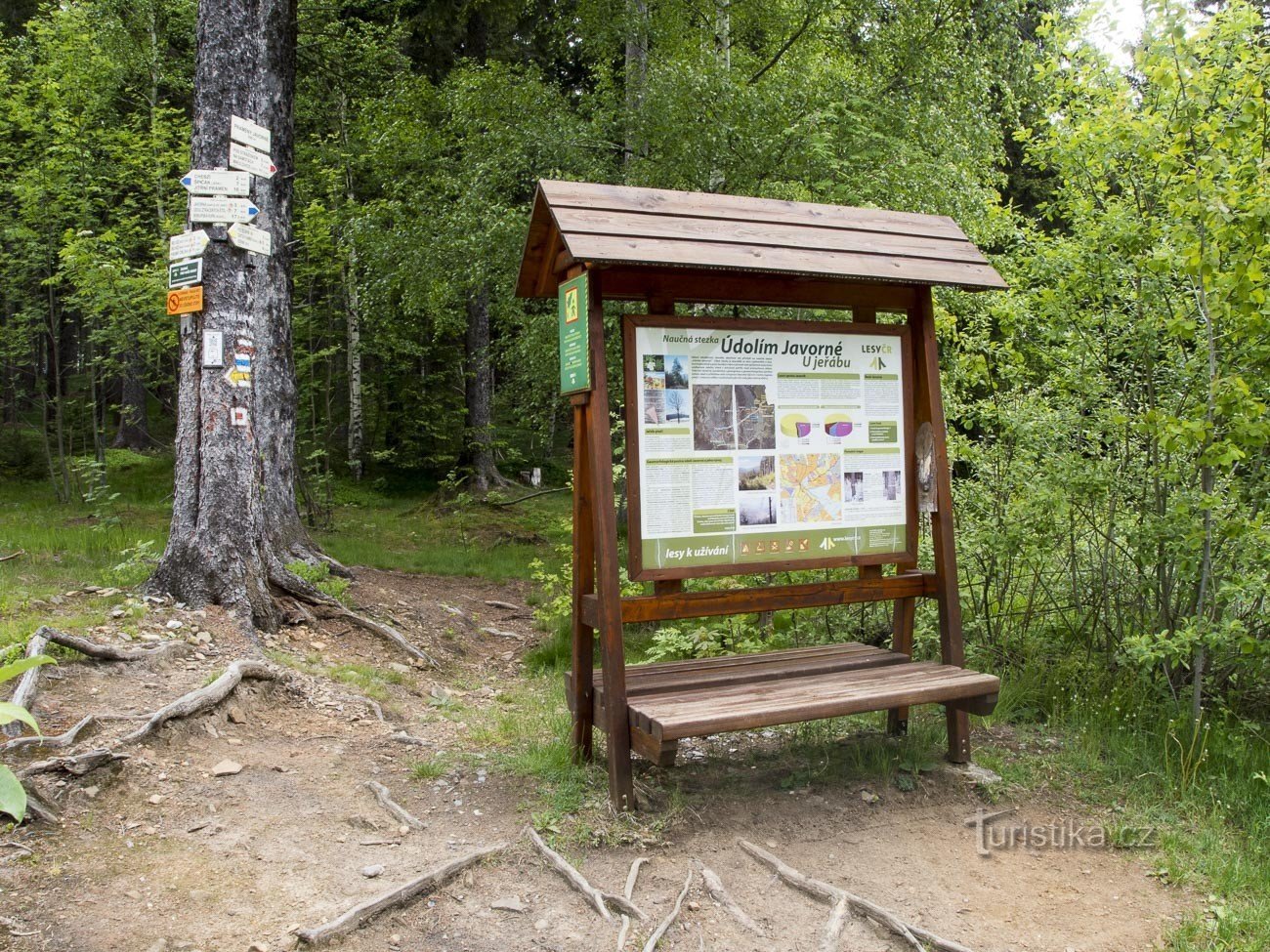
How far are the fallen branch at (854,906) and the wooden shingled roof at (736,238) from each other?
8.36ft

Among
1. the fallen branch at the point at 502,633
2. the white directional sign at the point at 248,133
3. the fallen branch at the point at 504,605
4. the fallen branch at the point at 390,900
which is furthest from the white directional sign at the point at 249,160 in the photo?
the fallen branch at the point at 390,900

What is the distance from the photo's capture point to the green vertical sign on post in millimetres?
4449

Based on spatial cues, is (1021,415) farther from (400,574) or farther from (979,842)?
(400,574)

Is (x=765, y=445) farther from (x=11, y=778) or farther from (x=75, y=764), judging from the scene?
(x=11, y=778)

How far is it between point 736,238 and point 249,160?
13.0 feet

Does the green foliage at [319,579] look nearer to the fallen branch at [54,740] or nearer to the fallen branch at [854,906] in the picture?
the fallen branch at [54,740]

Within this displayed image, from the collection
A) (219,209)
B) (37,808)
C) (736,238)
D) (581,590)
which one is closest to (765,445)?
(736,238)

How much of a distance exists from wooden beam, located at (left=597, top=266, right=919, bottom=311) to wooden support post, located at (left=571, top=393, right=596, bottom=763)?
0.64 m

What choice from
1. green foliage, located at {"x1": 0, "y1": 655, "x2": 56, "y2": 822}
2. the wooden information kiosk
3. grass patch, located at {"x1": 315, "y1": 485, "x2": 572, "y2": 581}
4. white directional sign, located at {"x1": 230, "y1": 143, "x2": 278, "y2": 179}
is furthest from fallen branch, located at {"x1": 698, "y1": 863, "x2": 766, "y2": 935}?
grass patch, located at {"x1": 315, "y1": 485, "x2": 572, "y2": 581}

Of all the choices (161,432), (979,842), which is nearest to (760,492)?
(979,842)

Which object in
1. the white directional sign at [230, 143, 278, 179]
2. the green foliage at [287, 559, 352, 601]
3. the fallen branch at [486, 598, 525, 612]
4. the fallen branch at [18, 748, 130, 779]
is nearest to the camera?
the fallen branch at [18, 748, 130, 779]

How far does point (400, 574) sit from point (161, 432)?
15711mm

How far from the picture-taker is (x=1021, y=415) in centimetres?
604

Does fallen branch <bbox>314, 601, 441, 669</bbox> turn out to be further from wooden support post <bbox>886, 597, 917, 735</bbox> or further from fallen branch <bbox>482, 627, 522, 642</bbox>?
wooden support post <bbox>886, 597, 917, 735</bbox>
